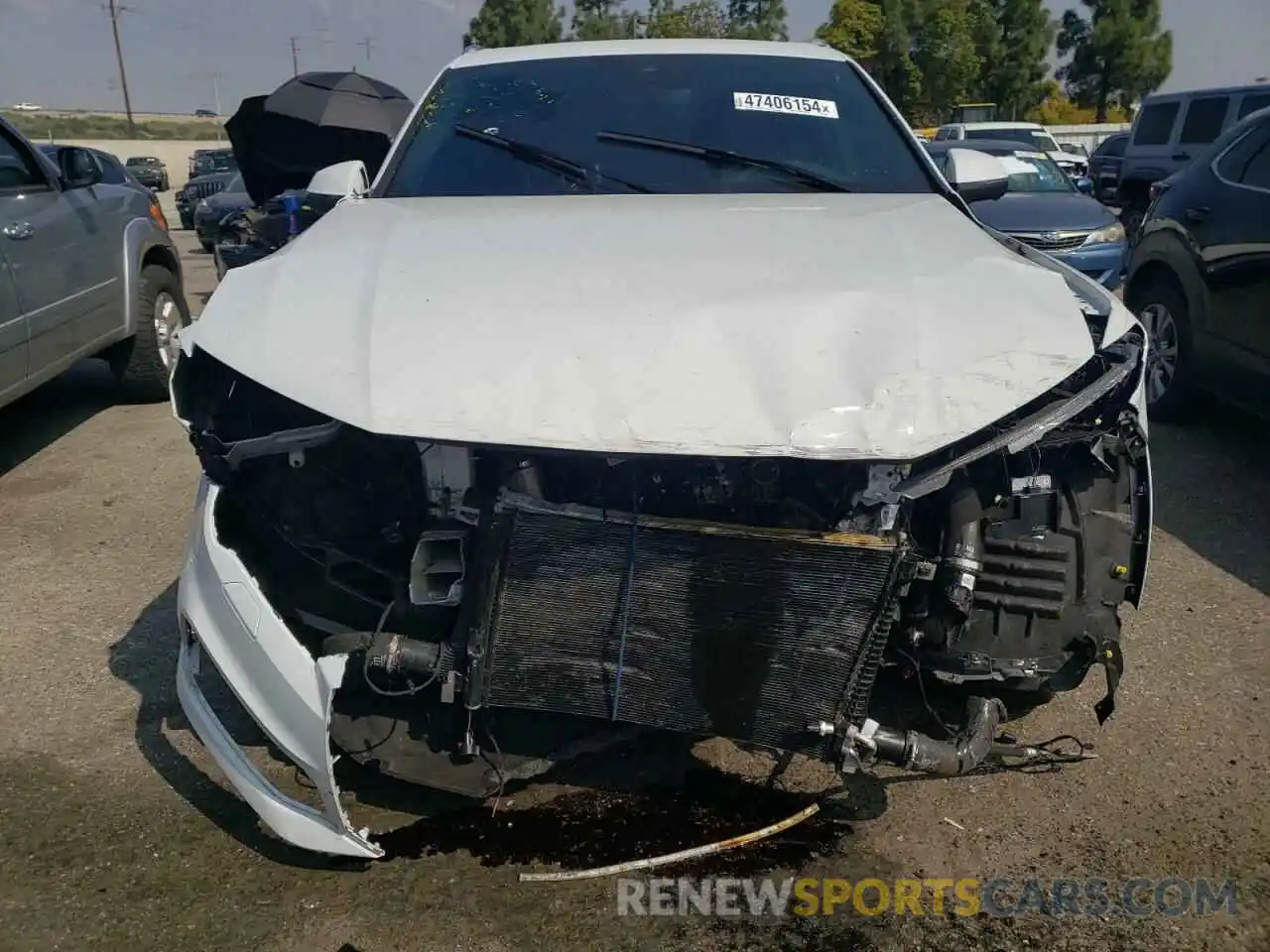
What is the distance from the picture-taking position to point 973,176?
144 inches

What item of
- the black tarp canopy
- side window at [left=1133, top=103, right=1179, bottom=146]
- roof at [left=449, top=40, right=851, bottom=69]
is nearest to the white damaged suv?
roof at [left=449, top=40, right=851, bottom=69]

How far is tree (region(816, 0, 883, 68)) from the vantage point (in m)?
40.6

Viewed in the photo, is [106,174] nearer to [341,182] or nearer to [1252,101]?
[341,182]

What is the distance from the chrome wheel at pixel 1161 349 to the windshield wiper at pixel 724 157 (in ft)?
10.3

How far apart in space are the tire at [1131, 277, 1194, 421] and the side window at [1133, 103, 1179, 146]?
33.8 ft

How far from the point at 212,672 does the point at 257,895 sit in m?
0.99

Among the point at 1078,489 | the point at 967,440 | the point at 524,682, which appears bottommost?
the point at 524,682

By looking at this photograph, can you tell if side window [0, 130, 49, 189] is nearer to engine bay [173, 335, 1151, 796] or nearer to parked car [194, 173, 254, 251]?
engine bay [173, 335, 1151, 796]

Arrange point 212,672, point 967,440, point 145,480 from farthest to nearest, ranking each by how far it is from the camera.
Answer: point 145,480 < point 212,672 < point 967,440

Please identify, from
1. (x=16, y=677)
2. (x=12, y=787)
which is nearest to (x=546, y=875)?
(x=12, y=787)

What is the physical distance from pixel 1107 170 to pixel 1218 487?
15.5 metres

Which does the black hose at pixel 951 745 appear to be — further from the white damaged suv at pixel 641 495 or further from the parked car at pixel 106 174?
the parked car at pixel 106 174

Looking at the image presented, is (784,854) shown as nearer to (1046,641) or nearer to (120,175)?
(1046,641)

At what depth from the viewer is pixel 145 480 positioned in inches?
205
